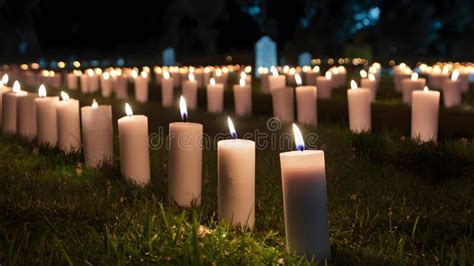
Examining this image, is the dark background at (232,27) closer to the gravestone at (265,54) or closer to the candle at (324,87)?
the gravestone at (265,54)

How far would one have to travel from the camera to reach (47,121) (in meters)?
5.98

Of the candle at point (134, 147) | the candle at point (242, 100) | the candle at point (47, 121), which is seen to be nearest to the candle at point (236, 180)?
the candle at point (134, 147)

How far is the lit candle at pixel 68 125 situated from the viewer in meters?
5.64

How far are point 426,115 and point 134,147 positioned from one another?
2657mm

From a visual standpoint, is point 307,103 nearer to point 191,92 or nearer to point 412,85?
point 412,85

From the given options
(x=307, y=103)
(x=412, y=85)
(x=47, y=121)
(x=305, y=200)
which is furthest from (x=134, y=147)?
(x=412, y=85)

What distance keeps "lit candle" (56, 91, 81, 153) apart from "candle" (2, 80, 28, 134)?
117 centimetres

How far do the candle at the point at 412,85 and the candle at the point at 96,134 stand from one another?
4639 millimetres

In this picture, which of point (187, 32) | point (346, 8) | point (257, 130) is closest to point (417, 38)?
point (346, 8)

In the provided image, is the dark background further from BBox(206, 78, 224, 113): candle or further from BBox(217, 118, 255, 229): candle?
BBox(217, 118, 255, 229): candle

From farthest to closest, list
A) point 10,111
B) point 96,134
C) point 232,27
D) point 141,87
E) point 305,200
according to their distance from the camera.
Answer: point 232,27 → point 141,87 → point 10,111 → point 96,134 → point 305,200

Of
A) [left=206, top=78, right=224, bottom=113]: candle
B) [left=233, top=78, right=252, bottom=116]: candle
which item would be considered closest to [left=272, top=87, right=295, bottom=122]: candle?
[left=233, top=78, right=252, bottom=116]: candle

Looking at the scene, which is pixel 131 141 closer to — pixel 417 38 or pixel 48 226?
pixel 48 226

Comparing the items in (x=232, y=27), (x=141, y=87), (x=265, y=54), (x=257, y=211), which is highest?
(x=232, y=27)
